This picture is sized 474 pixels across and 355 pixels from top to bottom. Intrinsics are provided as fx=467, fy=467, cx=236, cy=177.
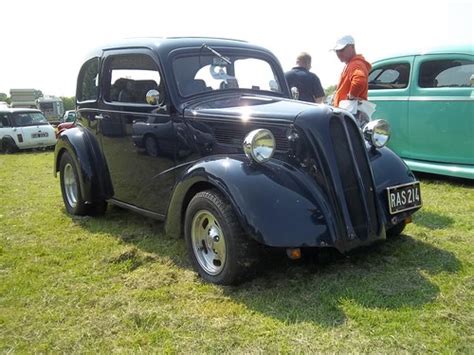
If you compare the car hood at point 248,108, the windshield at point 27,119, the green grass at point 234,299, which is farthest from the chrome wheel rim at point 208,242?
the windshield at point 27,119

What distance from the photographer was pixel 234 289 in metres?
3.41

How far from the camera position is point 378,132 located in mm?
4309

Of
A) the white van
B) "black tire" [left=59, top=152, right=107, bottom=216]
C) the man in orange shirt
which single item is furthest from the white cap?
the white van

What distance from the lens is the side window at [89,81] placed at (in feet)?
17.3

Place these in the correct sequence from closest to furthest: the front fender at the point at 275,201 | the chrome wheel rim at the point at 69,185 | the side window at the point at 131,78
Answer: the front fender at the point at 275,201 → the side window at the point at 131,78 → the chrome wheel rim at the point at 69,185

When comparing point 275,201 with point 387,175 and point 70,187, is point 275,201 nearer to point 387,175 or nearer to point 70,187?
point 387,175

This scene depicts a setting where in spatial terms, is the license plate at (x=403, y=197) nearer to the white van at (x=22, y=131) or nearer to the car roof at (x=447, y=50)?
the car roof at (x=447, y=50)

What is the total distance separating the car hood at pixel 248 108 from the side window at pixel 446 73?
339 cm

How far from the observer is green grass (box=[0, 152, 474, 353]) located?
2709 mm

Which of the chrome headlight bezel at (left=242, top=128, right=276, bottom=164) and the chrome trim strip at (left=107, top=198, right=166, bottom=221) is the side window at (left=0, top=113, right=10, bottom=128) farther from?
the chrome headlight bezel at (left=242, top=128, right=276, bottom=164)

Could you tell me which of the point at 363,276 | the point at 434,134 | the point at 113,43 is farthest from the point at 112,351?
the point at 434,134

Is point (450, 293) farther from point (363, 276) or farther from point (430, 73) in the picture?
point (430, 73)

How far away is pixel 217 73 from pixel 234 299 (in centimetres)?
225

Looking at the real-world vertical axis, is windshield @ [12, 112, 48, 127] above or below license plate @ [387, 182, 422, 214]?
above
